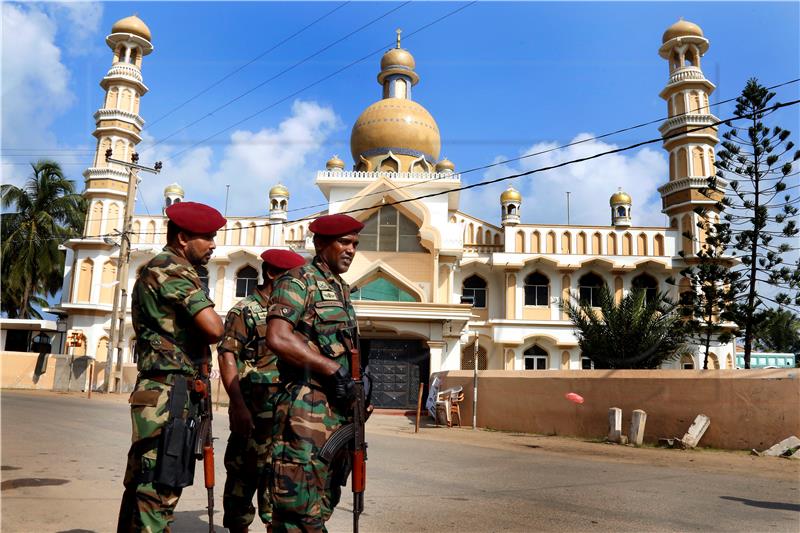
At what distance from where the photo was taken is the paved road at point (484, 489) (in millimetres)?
4688

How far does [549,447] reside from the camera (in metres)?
10.8

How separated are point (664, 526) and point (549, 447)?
6.23m

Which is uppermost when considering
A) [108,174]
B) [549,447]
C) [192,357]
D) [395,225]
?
[108,174]

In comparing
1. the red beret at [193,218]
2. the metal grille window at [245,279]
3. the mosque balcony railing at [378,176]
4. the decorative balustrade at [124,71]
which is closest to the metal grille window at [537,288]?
the mosque balcony railing at [378,176]

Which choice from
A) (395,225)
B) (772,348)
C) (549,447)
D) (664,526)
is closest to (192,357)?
(664,526)

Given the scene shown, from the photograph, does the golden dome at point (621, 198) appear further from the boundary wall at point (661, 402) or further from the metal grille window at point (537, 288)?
the boundary wall at point (661, 402)

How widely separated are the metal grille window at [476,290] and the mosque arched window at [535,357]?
2678 millimetres

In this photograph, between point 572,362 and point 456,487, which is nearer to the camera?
point 456,487

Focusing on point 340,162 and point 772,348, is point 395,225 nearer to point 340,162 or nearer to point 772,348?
point 340,162

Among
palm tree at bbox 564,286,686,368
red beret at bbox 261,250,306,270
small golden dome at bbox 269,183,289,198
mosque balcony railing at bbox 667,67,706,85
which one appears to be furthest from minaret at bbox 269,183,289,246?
red beret at bbox 261,250,306,270

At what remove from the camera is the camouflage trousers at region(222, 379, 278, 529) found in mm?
3770

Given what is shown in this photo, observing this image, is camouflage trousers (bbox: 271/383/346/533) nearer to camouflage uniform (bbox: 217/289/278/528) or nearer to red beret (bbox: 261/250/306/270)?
camouflage uniform (bbox: 217/289/278/528)

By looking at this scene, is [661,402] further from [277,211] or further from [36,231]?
→ [36,231]

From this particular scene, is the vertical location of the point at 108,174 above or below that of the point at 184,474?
above
